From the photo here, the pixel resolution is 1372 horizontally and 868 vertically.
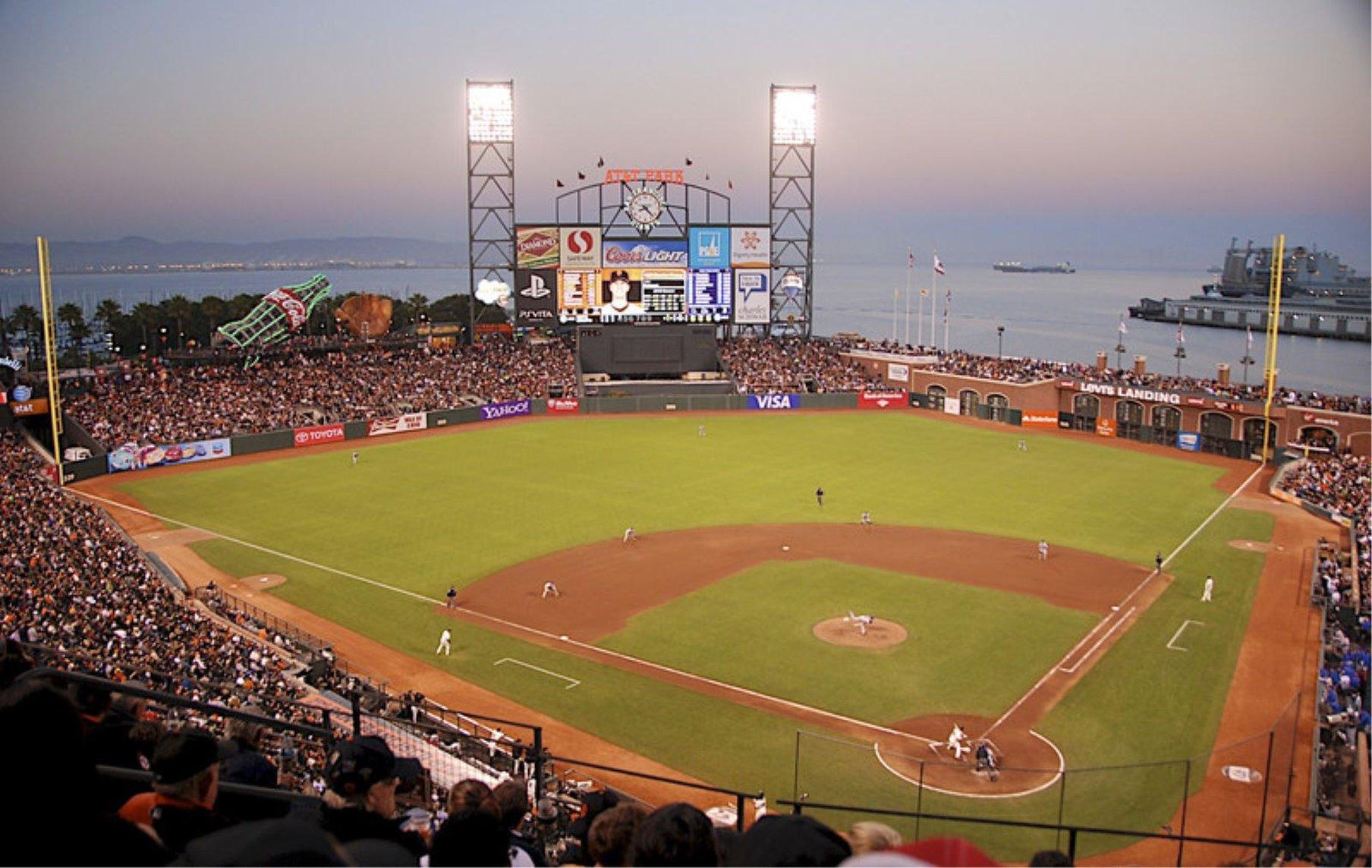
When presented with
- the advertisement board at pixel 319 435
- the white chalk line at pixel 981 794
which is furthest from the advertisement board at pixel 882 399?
the white chalk line at pixel 981 794

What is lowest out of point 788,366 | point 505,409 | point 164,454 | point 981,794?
point 981,794

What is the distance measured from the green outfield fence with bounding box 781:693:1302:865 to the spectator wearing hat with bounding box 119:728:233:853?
1452 cm

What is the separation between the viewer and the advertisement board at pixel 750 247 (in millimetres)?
71875

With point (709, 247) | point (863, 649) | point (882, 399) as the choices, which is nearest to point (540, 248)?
point (709, 247)

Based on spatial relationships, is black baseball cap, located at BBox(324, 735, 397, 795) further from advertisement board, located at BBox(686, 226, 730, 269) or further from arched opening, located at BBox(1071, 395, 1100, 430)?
advertisement board, located at BBox(686, 226, 730, 269)

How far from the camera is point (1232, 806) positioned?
19.0m

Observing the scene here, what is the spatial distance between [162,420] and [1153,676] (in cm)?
4770

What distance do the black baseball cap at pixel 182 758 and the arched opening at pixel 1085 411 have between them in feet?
205

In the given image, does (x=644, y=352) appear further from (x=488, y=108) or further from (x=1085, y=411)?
(x=1085, y=411)

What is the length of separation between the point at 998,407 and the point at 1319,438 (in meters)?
18.7

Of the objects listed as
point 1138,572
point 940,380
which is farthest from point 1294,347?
point 1138,572

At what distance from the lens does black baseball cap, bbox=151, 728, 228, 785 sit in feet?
14.5

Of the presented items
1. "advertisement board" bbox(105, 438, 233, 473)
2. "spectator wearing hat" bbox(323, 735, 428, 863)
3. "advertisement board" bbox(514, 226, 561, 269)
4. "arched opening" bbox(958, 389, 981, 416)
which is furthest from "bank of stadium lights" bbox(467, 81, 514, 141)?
"spectator wearing hat" bbox(323, 735, 428, 863)

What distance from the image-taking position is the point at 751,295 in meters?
72.6
